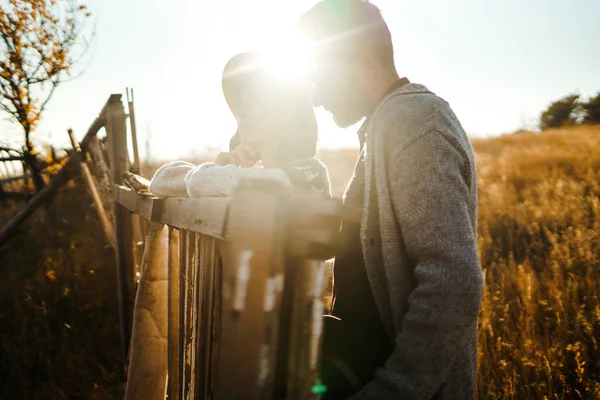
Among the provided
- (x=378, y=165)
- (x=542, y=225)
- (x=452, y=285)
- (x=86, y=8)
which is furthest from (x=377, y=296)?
(x=86, y=8)

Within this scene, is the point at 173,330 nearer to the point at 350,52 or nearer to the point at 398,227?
the point at 398,227

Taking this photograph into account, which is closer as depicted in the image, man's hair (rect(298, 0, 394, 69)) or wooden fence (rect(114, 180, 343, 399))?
wooden fence (rect(114, 180, 343, 399))

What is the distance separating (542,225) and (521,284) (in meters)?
2.26

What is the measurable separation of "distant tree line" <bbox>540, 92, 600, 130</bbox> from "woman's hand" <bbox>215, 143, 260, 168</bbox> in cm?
2734

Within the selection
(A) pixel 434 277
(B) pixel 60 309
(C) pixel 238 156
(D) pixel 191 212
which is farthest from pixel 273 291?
(B) pixel 60 309

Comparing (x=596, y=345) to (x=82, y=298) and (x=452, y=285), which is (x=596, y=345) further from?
(x=82, y=298)

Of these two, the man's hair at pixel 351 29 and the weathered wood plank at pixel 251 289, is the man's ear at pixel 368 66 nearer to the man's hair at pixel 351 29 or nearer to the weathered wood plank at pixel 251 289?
the man's hair at pixel 351 29

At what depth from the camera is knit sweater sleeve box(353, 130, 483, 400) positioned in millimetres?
1004

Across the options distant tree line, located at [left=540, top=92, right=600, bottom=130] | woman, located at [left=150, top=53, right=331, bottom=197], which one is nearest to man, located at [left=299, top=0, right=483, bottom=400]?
woman, located at [left=150, top=53, right=331, bottom=197]

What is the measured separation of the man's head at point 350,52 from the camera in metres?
1.41

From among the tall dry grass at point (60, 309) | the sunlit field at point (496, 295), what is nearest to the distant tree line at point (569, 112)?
the sunlit field at point (496, 295)

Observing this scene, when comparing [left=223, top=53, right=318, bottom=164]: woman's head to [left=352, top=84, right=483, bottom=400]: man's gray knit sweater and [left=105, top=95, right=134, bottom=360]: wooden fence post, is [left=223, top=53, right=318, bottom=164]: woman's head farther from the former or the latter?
[left=105, top=95, right=134, bottom=360]: wooden fence post

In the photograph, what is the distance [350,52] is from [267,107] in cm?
72

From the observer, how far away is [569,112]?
25234mm
